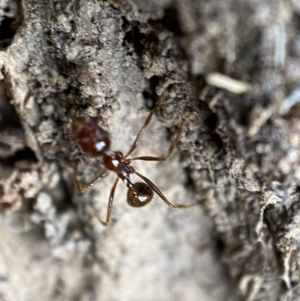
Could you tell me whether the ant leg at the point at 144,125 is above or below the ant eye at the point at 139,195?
above

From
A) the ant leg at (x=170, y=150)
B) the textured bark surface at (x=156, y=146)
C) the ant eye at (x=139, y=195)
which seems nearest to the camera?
the textured bark surface at (x=156, y=146)

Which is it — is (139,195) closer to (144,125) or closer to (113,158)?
(113,158)

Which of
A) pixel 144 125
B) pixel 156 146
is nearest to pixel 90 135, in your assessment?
pixel 144 125

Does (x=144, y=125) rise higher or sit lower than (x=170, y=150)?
higher

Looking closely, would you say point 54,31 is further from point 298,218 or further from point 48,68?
point 298,218

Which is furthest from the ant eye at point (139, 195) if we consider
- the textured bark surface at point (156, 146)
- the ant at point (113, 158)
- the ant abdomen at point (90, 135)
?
the ant abdomen at point (90, 135)

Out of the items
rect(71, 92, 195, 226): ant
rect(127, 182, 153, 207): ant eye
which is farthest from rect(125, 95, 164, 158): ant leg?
rect(127, 182, 153, 207): ant eye

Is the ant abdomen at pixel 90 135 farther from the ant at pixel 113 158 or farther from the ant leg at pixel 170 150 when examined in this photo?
the ant leg at pixel 170 150

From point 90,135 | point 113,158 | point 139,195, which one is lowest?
point 139,195

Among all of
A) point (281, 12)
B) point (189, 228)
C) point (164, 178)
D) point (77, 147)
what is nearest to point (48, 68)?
point (77, 147)
